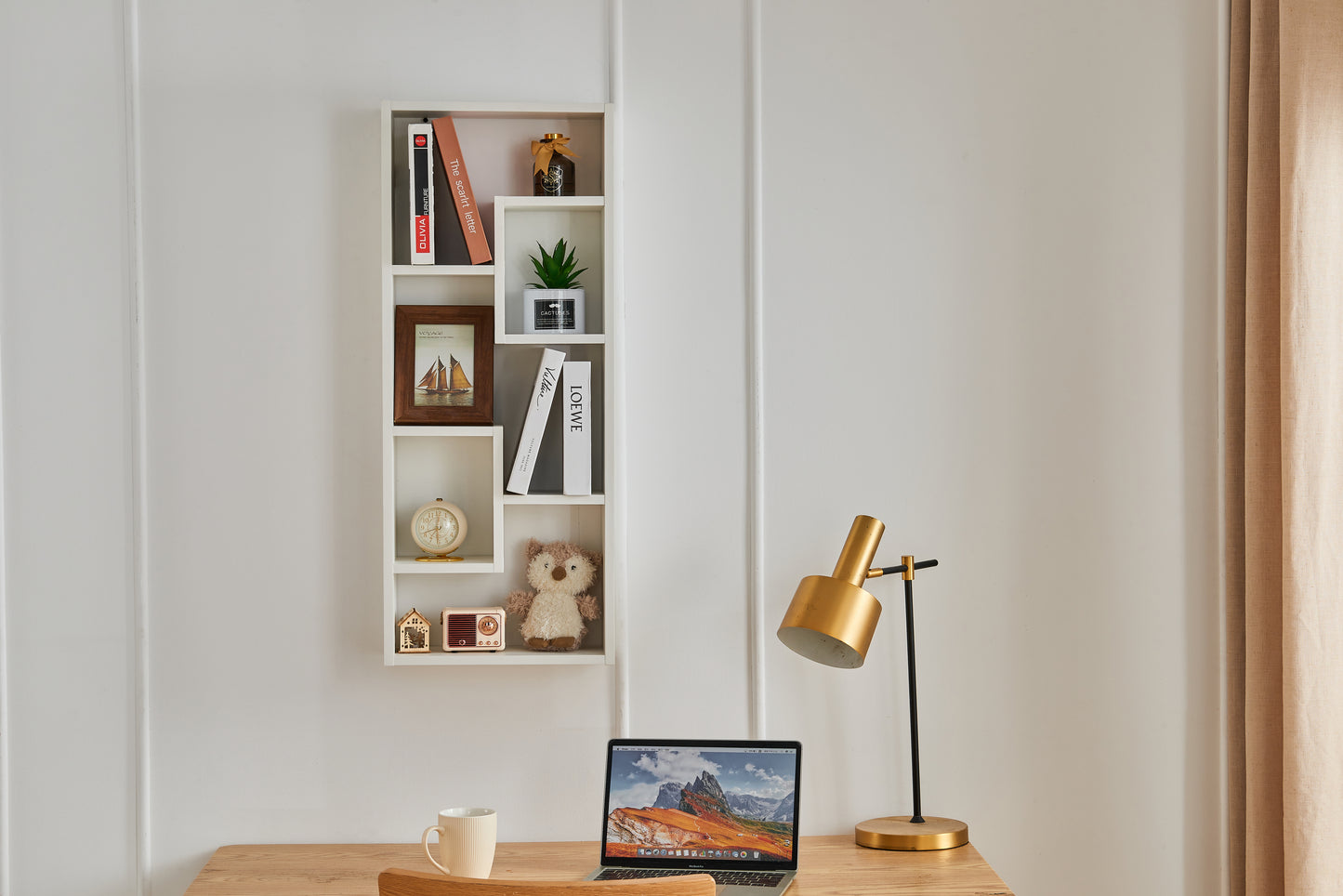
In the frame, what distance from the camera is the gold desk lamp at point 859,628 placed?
63.6 inches

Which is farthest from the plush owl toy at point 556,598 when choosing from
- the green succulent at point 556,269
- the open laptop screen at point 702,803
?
the green succulent at point 556,269

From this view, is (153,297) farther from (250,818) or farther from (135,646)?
(250,818)

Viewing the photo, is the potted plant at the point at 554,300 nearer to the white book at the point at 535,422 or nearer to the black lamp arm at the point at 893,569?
the white book at the point at 535,422

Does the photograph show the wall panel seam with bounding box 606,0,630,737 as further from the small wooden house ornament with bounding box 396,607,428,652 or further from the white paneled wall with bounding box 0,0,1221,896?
the small wooden house ornament with bounding box 396,607,428,652

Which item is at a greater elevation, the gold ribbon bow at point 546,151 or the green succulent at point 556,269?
the gold ribbon bow at point 546,151

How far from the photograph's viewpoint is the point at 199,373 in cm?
183

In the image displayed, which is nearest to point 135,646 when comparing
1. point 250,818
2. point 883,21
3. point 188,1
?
point 250,818

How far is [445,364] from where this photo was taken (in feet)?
5.86

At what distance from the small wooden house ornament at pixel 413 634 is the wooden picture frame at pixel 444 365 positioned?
334 millimetres

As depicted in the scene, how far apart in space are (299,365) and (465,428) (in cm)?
35

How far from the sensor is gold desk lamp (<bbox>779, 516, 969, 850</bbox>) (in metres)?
1.62

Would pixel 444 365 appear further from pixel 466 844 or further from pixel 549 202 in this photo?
pixel 466 844

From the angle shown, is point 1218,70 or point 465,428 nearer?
point 465,428

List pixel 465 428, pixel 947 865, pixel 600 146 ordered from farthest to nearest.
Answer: pixel 600 146
pixel 465 428
pixel 947 865
